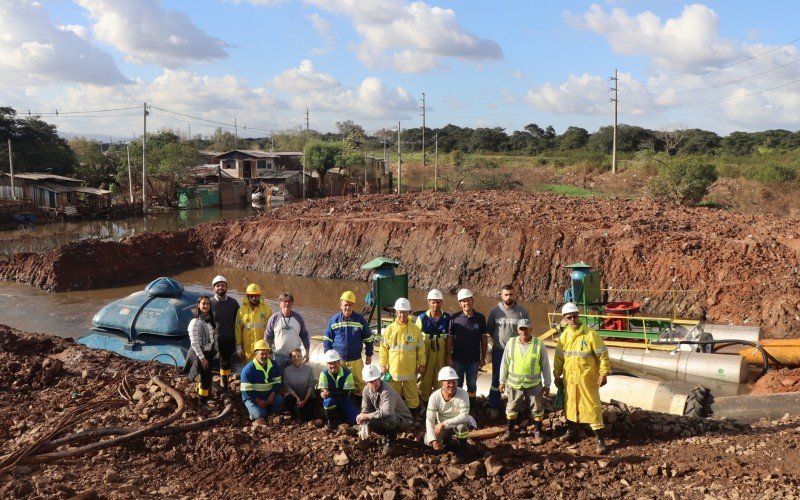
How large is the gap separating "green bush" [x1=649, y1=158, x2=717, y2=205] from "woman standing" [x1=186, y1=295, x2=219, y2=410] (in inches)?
1155

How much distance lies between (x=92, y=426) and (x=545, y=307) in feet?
47.1

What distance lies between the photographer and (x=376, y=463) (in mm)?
7020

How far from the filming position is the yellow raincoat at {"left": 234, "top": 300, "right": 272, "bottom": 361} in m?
8.95

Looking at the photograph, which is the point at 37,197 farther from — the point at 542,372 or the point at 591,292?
the point at 542,372

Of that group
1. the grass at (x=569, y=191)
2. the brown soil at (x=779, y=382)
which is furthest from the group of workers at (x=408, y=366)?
the grass at (x=569, y=191)

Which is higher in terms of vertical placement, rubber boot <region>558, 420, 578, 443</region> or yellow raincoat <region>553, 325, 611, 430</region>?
yellow raincoat <region>553, 325, 611, 430</region>

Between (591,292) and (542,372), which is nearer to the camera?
(542,372)

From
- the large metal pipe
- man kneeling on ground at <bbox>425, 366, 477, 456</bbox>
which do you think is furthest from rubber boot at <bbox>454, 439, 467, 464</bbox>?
the large metal pipe

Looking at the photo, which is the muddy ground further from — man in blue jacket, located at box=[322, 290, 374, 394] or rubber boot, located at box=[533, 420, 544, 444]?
man in blue jacket, located at box=[322, 290, 374, 394]

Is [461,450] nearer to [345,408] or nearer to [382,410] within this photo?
[382,410]

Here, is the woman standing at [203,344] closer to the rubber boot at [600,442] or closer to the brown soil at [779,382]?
the rubber boot at [600,442]

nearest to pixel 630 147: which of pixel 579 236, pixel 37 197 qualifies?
pixel 579 236

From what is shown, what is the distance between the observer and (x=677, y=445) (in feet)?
24.2

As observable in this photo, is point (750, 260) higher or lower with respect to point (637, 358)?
higher
